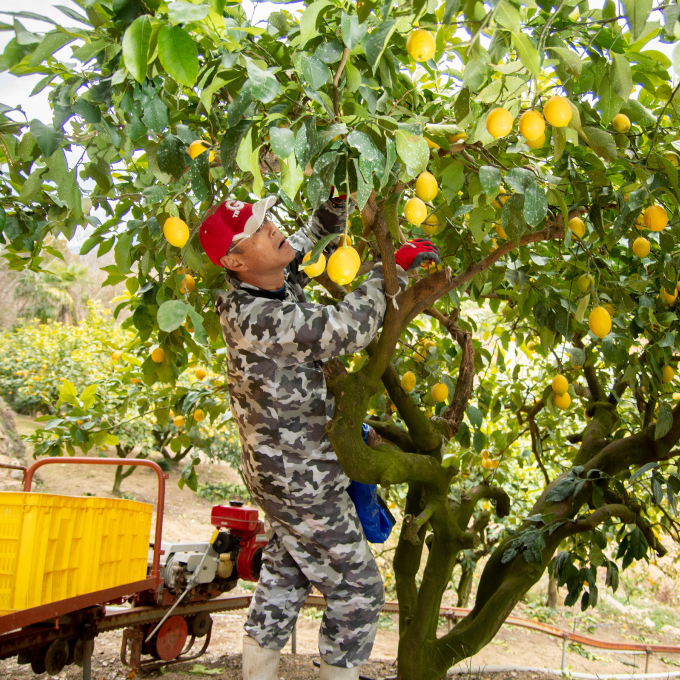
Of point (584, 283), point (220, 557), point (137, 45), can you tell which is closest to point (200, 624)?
point (220, 557)

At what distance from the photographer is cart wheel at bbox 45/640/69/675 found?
2275mm

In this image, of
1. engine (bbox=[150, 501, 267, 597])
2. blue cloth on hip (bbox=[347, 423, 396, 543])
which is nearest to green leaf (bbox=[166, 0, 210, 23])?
blue cloth on hip (bbox=[347, 423, 396, 543])

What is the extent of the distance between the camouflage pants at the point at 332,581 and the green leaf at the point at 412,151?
3.84 ft

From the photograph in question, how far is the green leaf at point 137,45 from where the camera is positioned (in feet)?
2.63

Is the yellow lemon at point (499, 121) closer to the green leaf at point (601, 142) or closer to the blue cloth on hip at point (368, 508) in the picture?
the green leaf at point (601, 142)

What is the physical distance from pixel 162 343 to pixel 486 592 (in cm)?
171

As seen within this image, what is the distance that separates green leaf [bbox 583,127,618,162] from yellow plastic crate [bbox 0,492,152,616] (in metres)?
1.72

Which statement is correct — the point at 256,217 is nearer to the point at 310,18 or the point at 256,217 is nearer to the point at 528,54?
the point at 310,18

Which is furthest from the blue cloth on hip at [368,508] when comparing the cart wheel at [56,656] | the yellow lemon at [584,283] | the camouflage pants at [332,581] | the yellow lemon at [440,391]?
the cart wheel at [56,656]

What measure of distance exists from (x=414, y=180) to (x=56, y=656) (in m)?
2.14

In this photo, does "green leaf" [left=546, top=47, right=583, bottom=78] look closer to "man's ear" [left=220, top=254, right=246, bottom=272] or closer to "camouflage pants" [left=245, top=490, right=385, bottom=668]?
"man's ear" [left=220, top=254, right=246, bottom=272]

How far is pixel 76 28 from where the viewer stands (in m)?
1.02

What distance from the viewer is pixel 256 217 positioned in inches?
61.2

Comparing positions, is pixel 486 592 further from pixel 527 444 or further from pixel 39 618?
pixel 527 444
